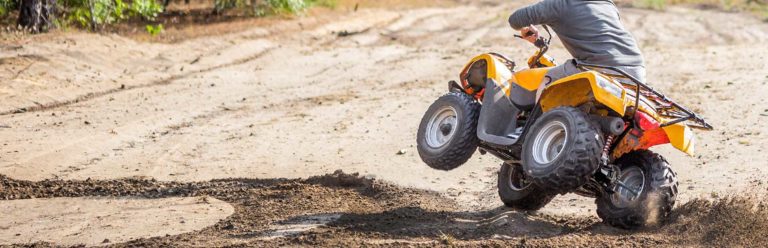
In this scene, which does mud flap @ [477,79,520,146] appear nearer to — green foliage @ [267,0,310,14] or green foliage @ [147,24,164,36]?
green foliage @ [147,24,164,36]

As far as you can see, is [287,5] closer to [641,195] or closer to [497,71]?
[497,71]

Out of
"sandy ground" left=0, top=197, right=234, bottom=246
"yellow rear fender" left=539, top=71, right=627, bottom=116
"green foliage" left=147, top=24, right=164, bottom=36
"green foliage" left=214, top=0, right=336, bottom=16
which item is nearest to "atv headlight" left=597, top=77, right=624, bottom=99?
"yellow rear fender" left=539, top=71, right=627, bottom=116

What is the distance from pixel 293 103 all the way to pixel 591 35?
24.9ft

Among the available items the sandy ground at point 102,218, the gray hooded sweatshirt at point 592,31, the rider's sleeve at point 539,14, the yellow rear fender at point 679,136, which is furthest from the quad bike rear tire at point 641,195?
the sandy ground at point 102,218

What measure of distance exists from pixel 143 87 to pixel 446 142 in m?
8.49

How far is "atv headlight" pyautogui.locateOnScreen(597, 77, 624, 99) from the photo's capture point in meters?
7.71

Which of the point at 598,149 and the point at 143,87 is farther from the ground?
the point at 598,149

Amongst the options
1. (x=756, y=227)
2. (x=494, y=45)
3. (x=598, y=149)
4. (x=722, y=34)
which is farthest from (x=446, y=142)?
(x=722, y=34)

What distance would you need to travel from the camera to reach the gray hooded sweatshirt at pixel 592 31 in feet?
27.0

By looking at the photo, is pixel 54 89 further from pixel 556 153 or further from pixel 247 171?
pixel 556 153

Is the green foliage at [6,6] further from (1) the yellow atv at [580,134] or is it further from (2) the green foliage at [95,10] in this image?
(1) the yellow atv at [580,134]

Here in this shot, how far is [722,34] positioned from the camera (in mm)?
23969

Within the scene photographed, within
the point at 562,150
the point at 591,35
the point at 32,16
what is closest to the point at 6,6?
the point at 32,16

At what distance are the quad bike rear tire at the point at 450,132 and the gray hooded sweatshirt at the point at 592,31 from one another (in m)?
0.97
